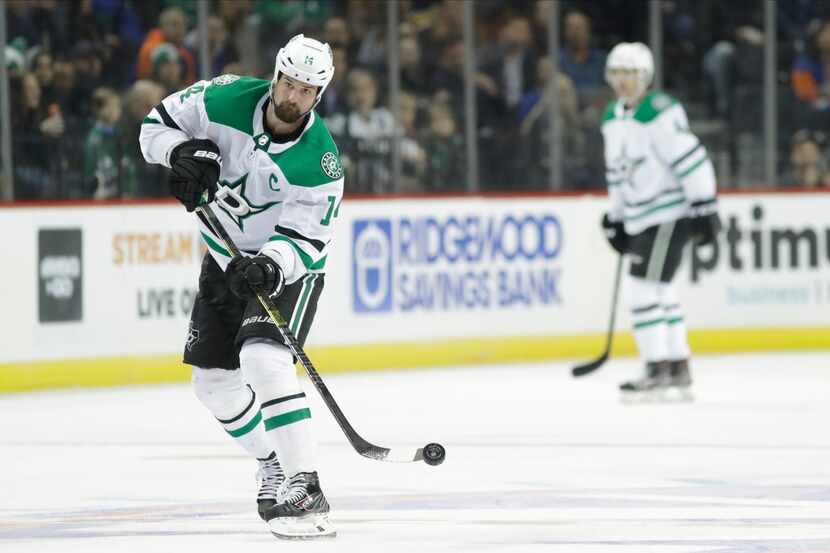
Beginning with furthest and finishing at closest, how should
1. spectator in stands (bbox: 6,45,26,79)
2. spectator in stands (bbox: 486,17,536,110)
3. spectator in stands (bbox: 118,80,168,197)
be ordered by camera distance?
1. spectator in stands (bbox: 486,17,536,110)
2. spectator in stands (bbox: 118,80,168,197)
3. spectator in stands (bbox: 6,45,26,79)

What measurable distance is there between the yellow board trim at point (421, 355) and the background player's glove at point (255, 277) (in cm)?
437

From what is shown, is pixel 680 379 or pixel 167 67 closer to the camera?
pixel 680 379

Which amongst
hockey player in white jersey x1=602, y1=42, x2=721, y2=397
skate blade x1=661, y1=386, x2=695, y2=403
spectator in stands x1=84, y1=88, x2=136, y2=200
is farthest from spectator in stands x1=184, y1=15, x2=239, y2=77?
skate blade x1=661, y1=386, x2=695, y2=403

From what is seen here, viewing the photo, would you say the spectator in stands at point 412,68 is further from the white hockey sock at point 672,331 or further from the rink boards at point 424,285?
the white hockey sock at point 672,331

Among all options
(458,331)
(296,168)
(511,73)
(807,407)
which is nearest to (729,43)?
(511,73)

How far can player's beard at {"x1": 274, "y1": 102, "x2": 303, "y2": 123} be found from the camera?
5324 millimetres

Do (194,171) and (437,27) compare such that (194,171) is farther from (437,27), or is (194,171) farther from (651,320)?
(437,27)

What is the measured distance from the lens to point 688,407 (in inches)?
362

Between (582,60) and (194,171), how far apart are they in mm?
7127

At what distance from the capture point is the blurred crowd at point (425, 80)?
33.1 ft

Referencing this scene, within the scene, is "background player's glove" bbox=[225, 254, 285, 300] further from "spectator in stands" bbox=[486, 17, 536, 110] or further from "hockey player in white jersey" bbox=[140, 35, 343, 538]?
"spectator in stands" bbox=[486, 17, 536, 110]

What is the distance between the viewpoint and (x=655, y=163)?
31.2 feet

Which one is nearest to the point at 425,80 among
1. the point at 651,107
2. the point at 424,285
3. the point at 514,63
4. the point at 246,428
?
the point at 514,63

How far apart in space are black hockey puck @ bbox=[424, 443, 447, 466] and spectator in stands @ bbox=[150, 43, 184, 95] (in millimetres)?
5317
